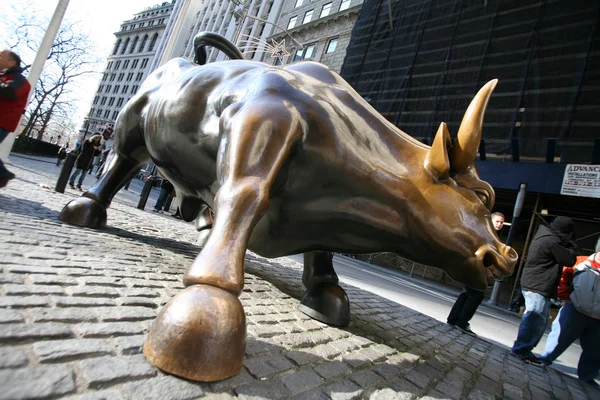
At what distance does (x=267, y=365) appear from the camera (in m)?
1.34

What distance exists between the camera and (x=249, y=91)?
1832 millimetres

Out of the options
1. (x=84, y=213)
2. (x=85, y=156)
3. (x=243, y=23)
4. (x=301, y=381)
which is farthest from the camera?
(x=243, y=23)

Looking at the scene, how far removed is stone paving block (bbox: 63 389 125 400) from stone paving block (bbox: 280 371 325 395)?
22.6 inches

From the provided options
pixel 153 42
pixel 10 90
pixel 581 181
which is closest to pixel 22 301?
pixel 10 90

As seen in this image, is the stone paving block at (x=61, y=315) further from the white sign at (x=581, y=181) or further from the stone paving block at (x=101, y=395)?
the white sign at (x=581, y=181)

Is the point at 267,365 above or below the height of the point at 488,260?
below

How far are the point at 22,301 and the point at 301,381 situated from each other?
107cm

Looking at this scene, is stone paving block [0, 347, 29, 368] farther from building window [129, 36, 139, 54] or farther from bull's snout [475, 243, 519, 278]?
building window [129, 36, 139, 54]

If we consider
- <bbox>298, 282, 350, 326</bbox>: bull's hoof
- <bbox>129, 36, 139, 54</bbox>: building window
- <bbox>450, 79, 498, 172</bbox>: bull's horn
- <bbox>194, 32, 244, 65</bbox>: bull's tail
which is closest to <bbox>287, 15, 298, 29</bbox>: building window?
<bbox>194, 32, 244, 65</bbox>: bull's tail

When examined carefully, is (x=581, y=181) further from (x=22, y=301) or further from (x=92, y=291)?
(x=22, y=301)

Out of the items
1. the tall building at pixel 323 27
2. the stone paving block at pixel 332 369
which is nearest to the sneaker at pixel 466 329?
the stone paving block at pixel 332 369

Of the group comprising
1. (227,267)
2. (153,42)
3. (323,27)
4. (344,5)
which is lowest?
(227,267)

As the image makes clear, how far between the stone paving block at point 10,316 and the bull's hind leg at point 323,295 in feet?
5.41

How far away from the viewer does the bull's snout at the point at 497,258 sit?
5.38 ft
